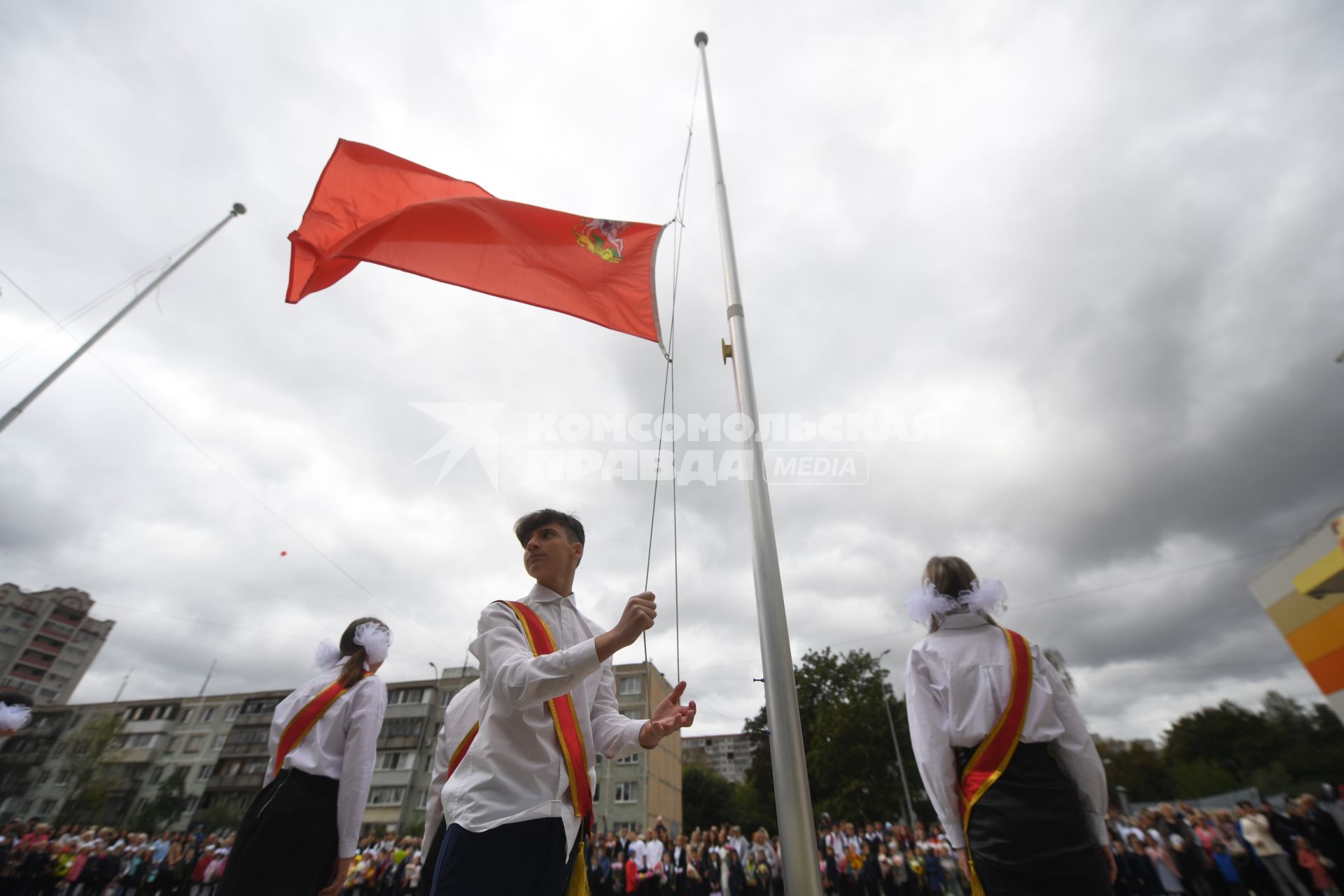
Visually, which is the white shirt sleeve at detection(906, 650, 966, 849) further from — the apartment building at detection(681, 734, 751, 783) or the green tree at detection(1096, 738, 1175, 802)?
the apartment building at detection(681, 734, 751, 783)

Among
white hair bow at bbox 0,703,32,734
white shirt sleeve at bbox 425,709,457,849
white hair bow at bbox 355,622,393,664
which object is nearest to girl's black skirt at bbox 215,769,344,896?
white hair bow at bbox 355,622,393,664

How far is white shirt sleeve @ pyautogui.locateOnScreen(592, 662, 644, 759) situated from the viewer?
2270 mm

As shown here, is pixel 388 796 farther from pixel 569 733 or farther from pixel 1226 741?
pixel 1226 741

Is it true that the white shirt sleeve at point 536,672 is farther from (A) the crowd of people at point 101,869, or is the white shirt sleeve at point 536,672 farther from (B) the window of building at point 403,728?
(B) the window of building at point 403,728

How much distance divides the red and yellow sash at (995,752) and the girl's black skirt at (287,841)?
9.53ft

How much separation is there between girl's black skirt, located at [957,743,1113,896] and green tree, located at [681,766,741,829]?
5452 cm

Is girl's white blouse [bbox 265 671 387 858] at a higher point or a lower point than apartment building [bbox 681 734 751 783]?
lower

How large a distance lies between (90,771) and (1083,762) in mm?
70071

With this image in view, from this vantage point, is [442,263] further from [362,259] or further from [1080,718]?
[1080,718]

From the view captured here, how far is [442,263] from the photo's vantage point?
4664 millimetres

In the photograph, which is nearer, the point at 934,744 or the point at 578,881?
the point at 578,881

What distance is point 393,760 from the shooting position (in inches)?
1780

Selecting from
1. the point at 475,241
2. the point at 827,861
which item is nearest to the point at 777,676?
the point at 475,241

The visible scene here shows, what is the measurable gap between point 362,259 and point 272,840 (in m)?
3.82
